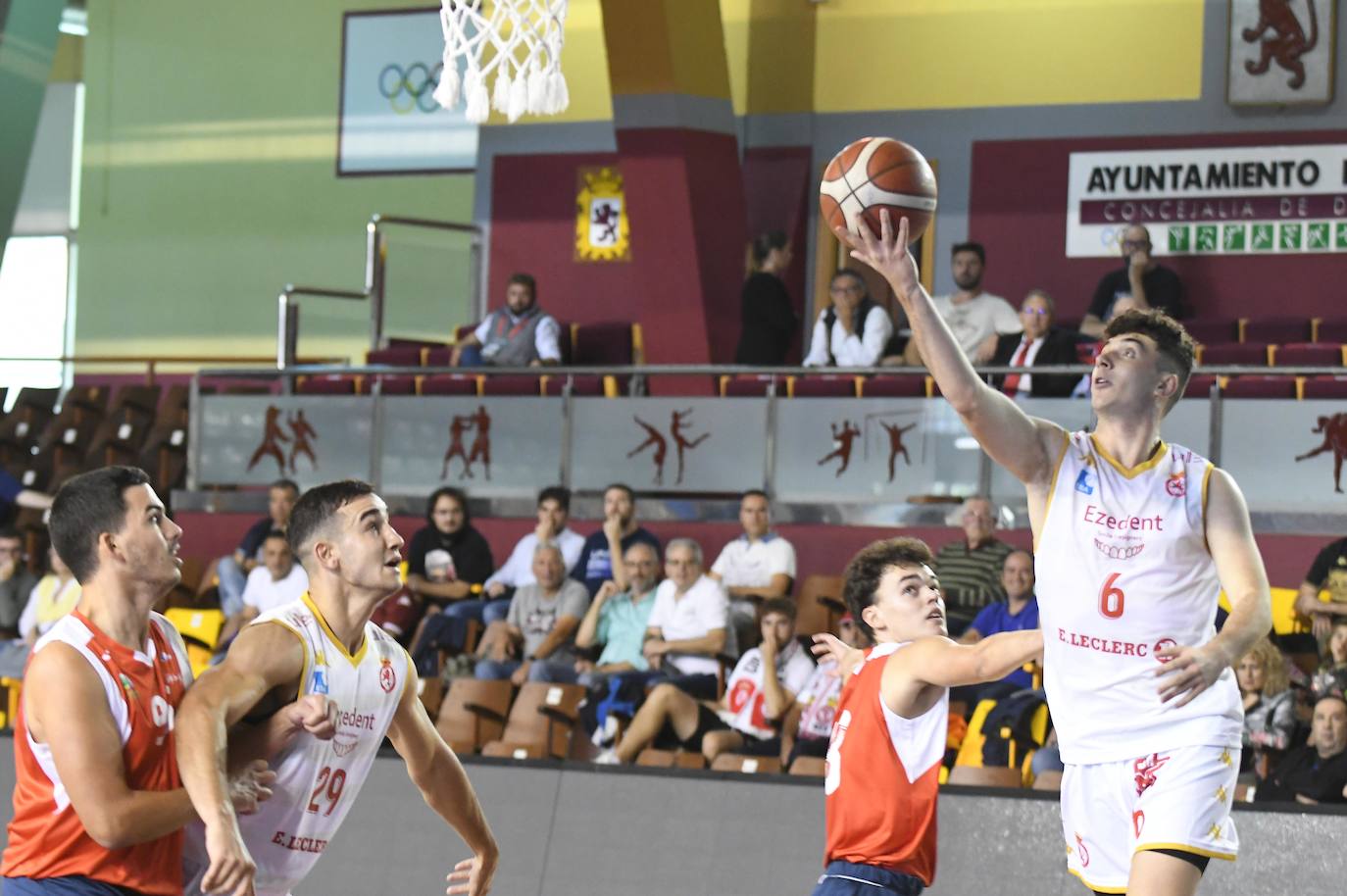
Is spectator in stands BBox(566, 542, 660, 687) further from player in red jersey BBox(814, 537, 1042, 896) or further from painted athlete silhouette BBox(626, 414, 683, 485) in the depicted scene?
player in red jersey BBox(814, 537, 1042, 896)

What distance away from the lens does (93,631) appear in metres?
3.82

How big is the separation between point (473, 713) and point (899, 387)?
3.56 meters

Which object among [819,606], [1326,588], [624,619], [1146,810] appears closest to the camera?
[1146,810]

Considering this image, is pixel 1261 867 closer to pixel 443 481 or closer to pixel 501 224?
pixel 443 481

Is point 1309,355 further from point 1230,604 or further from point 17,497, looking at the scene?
point 17,497

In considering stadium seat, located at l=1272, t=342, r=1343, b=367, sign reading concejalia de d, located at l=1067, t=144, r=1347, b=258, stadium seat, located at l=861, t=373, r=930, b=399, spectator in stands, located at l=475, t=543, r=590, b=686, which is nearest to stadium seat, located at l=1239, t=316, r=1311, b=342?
stadium seat, located at l=1272, t=342, r=1343, b=367

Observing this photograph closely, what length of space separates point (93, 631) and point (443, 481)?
8692 millimetres

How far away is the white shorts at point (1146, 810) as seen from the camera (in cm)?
413

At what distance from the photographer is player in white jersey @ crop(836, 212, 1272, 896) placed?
13.5 feet

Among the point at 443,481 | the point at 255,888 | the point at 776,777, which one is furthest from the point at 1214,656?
the point at 443,481

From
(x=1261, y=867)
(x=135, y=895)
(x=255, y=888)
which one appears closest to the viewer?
(x=135, y=895)

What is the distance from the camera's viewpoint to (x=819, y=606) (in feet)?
33.9

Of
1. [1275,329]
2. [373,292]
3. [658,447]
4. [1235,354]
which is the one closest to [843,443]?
[658,447]

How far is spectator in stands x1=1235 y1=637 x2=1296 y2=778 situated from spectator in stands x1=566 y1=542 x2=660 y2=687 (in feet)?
10.4
